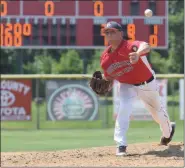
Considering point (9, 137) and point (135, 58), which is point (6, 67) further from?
point (135, 58)

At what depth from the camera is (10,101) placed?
45.5 ft

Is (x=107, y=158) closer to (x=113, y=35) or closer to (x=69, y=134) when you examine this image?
(x=113, y=35)

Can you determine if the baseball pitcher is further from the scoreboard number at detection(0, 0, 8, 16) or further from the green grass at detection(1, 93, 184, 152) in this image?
the scoreboard number at detection(0, 0, 8, 16)

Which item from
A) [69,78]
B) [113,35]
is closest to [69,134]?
[69,78]

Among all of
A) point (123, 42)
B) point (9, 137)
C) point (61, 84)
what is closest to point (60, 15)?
point (61, 84)

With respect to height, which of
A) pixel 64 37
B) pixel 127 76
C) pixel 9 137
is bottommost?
pixel 9 137

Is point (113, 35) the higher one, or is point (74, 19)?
point (74, 19)

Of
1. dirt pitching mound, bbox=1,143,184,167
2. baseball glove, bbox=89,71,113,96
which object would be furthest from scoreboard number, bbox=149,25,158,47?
baseball glove, bbox=89,71,113,96

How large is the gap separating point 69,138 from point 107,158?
4778 millimetres

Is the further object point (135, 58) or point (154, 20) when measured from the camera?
point (154, 20)

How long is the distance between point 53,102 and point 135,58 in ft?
25.7

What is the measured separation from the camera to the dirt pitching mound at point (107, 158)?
234 inches

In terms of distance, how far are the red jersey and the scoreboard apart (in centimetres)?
842

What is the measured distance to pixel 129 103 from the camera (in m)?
6.62
